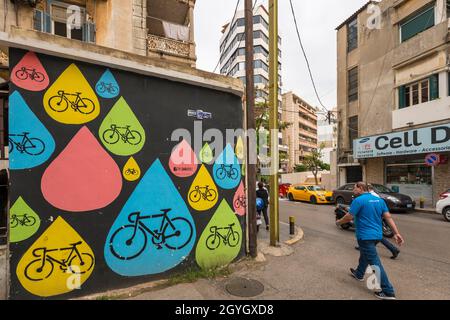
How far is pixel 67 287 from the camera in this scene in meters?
3.74

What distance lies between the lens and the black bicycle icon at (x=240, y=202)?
5359 mm

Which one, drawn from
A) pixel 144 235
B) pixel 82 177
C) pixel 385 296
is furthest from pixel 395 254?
pixel 82 177

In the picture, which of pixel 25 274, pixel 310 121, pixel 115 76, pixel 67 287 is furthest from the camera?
pixel 310 121

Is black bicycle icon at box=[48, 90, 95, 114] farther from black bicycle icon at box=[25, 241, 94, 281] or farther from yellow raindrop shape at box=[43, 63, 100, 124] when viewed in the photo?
black bicycle icon at box=[25, 241, 94, 281]

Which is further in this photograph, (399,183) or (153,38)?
(399,183)

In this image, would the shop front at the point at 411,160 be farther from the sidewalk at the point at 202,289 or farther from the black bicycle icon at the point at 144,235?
the black bicycle icon at the point at 144,235

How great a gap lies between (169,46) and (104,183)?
948cm

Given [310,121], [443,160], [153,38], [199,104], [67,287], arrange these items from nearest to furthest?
1. [67,287]
2. [199,104]
3. [153,38]
4. [443,160]
5. [310,121]

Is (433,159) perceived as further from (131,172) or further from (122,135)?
(122,135)

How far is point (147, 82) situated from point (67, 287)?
3454 mm

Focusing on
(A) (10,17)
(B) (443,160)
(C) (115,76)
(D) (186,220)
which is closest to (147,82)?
(C) (115,76)

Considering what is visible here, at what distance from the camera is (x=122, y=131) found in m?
4.18

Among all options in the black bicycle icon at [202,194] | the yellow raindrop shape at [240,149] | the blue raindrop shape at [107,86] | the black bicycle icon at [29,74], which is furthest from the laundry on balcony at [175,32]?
the black bicycle icon at [202,194]
